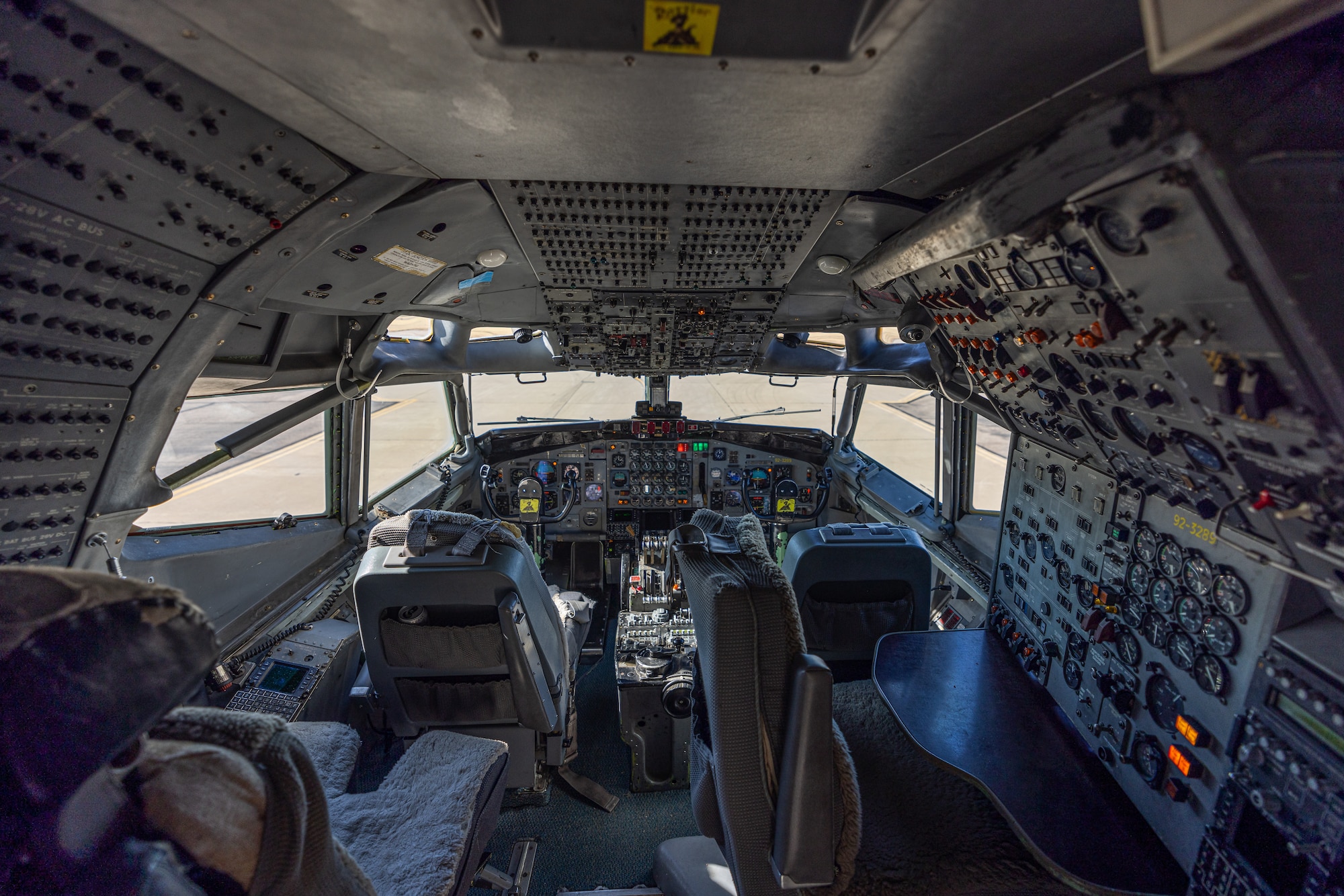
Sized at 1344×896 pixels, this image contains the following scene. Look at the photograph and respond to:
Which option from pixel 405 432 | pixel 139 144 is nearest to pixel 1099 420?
pixel 139 144

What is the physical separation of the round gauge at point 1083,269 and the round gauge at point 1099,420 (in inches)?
26.0

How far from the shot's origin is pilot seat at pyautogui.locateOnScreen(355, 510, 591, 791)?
87.3 inches

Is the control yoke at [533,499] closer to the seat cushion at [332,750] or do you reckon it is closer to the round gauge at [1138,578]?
the seat cushion at [332,750]

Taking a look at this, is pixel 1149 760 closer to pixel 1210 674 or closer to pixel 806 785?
pixel 1210 674

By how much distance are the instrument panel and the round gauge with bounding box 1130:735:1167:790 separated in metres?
3.39

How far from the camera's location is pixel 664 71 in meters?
0.98

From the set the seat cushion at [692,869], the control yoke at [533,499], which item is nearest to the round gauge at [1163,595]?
the seat cushion at [692,869]

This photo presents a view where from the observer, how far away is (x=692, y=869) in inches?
89.6

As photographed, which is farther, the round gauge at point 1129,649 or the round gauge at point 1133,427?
the round gauge at point 1129,649

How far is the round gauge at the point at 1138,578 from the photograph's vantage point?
1934 mm

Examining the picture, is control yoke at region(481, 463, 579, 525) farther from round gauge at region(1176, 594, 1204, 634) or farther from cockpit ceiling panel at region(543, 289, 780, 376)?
round gauge at region(1176, 594, 1204, 634)

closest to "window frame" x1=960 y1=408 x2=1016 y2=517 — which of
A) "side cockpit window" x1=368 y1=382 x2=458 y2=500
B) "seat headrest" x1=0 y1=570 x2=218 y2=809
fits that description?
"side cockpit window" x1=368 y1=382 x2=458 y2=500

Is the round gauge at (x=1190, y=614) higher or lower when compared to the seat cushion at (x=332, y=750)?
higher

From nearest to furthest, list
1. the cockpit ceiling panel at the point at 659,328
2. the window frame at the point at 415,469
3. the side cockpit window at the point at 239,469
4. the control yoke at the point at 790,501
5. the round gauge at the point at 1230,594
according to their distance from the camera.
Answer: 1. the round gauge at the point at 1230,594
2. the side cockpit window at the point at 239,469
3. the cockpit ceiling panel at the point at 659,328
4. the window frame at the point at 415,469
5. the control yoke at the point at 790,501
